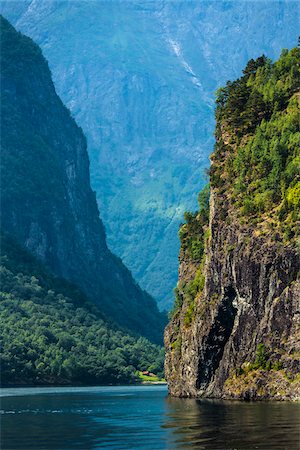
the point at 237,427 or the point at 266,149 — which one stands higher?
the point at 266,149

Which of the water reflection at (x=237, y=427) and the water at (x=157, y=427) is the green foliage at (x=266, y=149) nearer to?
the water at (x=157, y=427)

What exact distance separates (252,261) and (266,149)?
81.6 ft

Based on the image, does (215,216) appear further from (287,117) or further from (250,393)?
(250,393)

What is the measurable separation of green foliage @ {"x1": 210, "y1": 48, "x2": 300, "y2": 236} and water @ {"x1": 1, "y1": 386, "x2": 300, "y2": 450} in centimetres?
3823

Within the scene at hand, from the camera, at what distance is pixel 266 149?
177625mm

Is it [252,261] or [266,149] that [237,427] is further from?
[266,149]

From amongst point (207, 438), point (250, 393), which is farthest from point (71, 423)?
point (250, 393)

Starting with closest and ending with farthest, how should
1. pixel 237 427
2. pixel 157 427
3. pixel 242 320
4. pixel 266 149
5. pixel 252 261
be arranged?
pixel 237 427
pixel 157 427
pixel 252 261
pixel 242 320
pixel 266 149

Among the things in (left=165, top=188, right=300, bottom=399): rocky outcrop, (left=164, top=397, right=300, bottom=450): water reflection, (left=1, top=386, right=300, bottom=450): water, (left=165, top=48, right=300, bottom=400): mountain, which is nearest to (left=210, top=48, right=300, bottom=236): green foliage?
(left=165, top=48, right=300, bottom=400): mountain

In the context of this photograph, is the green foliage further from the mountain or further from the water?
the water

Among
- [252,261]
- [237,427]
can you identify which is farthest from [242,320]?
[237,427]

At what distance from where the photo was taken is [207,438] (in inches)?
3487

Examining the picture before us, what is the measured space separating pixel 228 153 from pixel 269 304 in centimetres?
4681

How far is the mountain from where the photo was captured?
498ft
